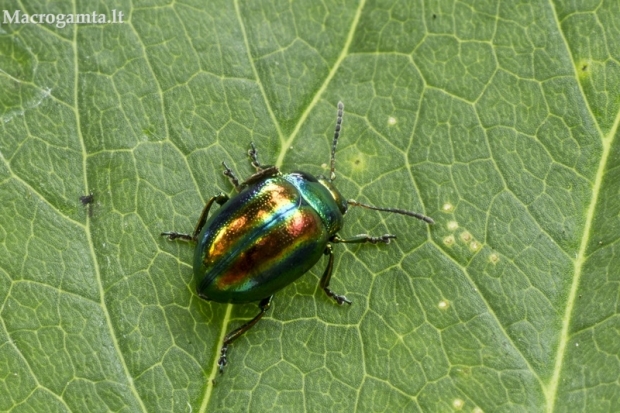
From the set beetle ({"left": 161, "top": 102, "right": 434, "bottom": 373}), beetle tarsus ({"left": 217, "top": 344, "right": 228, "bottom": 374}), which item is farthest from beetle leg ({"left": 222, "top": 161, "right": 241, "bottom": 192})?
beetle tarsus ({"left": 217, "top": 344, "right": 228, "bottom": 374})

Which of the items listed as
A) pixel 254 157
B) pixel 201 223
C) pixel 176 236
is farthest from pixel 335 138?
pixel 176 236

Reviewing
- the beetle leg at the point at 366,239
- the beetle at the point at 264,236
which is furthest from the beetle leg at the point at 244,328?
the beetle leg at the point at 366,239

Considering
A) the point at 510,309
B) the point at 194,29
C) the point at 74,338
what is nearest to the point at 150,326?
the point at 74,338

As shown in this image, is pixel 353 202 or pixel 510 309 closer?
pixel 510 309

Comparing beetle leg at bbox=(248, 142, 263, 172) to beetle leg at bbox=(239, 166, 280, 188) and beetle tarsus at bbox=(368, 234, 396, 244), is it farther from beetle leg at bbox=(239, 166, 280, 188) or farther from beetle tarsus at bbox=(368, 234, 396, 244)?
beetle tarsus at bbox=(368, 234, 396, 244)

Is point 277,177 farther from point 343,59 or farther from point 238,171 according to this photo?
point 343,59

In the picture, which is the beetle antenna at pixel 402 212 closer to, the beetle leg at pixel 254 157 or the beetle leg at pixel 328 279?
the beetle leg at pixel 328 279

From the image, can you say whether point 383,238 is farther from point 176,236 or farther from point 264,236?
point 176,236
